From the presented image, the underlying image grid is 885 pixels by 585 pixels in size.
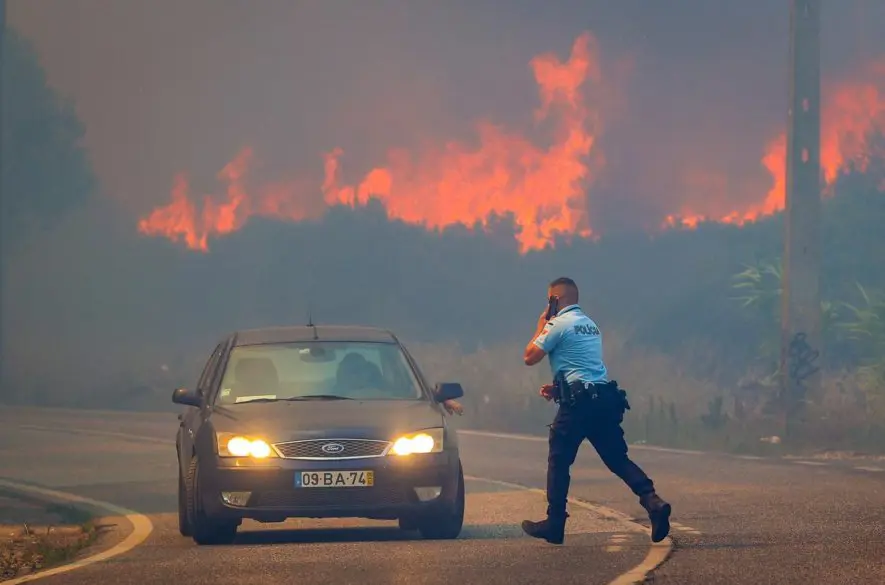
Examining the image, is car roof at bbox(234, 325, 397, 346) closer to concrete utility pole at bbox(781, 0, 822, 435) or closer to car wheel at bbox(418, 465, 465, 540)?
car wheel at bbox(418, 465, 465, 540)

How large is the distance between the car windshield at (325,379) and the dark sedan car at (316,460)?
2 cm

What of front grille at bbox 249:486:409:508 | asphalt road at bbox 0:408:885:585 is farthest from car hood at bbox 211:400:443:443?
asphalt road at bbox 0:408:885:585

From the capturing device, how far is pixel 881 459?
2159 centimetres

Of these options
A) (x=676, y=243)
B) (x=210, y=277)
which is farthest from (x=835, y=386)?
(x=210, y=277)

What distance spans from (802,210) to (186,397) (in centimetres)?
1436

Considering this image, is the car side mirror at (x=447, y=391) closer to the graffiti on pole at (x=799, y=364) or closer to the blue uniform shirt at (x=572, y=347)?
the blue uniform shirt at (x=572, y=347)

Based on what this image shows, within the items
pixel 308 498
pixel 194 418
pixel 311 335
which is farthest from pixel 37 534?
pixel 308 498

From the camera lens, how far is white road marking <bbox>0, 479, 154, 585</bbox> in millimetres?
11789

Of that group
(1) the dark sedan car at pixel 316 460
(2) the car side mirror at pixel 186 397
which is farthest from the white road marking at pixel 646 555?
(2) the car side mirror at pixel 186 397

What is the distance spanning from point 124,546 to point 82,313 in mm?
45418

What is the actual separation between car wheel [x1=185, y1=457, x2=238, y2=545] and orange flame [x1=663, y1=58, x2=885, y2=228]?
32395mm

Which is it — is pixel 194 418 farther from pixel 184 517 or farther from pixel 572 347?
pixel 572 347

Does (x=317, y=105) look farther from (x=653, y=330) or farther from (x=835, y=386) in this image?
(x=835, y=386)

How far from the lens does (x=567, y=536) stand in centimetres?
1332
